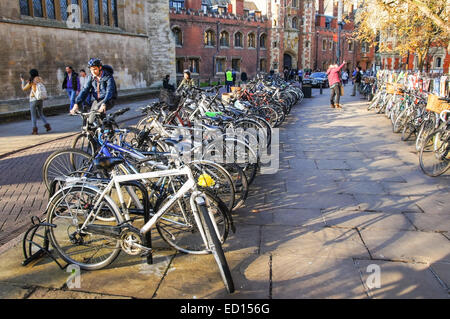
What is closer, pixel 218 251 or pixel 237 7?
pixel 218 251

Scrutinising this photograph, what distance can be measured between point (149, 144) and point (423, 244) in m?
3.44

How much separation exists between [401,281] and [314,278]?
68 centimetres

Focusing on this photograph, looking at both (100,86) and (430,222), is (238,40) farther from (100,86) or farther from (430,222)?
(430,222)

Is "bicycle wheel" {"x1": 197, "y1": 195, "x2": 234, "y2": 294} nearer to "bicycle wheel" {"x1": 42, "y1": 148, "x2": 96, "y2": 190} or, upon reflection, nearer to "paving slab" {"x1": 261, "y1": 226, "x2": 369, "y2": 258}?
"paving slab" {"x1": 261, "y1": 226, "x2": 369, "y2": 258}

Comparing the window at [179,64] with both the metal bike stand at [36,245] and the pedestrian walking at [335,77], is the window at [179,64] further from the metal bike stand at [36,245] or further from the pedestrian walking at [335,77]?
the metal bike stand at [36,245]

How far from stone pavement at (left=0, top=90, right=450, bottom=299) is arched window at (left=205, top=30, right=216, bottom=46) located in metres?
38.2

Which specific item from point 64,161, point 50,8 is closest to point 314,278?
point 64,161

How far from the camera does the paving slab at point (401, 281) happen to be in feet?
8.97

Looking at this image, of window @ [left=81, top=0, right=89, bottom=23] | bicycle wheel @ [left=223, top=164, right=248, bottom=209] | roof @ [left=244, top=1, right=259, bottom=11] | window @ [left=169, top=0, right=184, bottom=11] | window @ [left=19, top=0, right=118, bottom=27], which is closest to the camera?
bicycle wheel @ [left=223, top=164, right=248, bottom=209]

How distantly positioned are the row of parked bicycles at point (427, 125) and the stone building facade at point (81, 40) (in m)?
13.2

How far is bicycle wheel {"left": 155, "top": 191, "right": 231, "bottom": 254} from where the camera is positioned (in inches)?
126

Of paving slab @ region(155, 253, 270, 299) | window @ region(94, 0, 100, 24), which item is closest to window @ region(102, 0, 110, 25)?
window @ region(94, 0, 100, 24)

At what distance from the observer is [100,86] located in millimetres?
6215

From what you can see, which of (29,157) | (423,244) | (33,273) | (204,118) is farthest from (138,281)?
(29,157)
